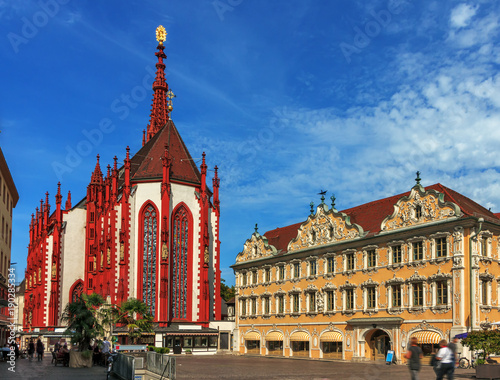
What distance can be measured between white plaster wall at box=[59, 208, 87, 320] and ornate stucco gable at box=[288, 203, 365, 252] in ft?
130

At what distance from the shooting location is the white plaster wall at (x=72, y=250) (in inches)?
3314

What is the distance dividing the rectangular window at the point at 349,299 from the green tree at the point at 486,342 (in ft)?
51.2

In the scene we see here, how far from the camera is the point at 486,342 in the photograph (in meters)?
31.9

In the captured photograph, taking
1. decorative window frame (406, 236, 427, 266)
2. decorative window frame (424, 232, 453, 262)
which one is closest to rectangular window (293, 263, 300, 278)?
decorative window frame (406, 236, 427, 266)

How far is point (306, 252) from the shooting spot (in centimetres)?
5334

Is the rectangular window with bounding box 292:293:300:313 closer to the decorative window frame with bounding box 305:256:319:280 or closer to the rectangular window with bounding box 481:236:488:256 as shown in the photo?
the decorative window frame with bounding box 305:256:319:280

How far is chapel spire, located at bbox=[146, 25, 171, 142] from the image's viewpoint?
96.1 m

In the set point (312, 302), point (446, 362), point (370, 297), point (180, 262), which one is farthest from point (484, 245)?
point (180, 262)

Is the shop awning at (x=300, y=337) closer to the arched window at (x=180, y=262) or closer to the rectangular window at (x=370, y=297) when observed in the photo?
the rectangular window at (x=370, y=297)

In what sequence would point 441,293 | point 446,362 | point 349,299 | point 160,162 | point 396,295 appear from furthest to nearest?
1. point 160,162
2. point 349,299
3. point 396,295
4. point 441,293
5. point 446,362

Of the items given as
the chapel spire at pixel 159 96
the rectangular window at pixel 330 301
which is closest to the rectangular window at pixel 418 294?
the rectangular window at pixel 330 301

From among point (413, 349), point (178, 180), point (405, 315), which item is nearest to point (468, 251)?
point (405, 315)

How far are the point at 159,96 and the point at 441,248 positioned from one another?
64.7 m

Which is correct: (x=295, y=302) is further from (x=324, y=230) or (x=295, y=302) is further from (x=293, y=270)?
(x=324, y=230)
